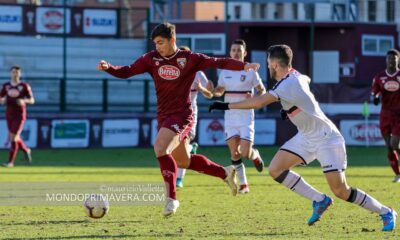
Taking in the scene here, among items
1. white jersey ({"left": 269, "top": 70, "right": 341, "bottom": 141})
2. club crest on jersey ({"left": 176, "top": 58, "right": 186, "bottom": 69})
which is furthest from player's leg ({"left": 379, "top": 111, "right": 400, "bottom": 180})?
white jersey ({"left": 269, "top": 70, "right": 341, "bottom": 141})

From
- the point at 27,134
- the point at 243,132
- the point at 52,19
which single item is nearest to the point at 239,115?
the point at 243,132

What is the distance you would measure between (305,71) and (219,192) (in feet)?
71.1

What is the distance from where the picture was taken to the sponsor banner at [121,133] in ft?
93.5

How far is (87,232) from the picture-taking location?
10461 mm

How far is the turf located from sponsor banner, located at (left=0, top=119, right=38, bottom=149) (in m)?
7.45

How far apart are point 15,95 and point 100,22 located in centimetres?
1158

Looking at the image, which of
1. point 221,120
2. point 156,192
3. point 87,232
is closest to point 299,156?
point 87,232

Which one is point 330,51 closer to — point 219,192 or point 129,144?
point 129,144

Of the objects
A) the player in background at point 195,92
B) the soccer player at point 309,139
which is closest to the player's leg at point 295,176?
the soccer player at point 309,139

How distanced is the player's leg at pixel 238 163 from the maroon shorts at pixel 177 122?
3.59m

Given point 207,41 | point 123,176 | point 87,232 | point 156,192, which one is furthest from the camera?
point 207,41

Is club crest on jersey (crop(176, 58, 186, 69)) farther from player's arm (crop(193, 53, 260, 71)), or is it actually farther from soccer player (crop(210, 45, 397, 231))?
soccer player (crop(210, 45, 397, 231))

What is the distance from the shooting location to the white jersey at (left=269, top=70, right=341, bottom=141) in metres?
10.4

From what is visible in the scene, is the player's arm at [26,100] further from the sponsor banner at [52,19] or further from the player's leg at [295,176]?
the player's leg at [295,176]
